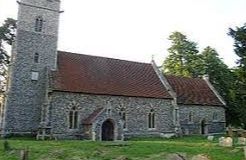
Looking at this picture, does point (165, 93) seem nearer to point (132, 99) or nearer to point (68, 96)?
point (132, 99)

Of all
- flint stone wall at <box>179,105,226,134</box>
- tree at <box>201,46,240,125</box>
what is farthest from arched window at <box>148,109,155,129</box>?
tree at <box>201,46,240,125</box>

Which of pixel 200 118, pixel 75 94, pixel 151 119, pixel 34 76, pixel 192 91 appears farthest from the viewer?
pixel 192 91

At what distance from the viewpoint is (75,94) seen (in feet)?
108

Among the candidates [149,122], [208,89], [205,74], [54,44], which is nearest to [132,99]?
[149,122]

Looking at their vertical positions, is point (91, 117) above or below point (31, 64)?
below

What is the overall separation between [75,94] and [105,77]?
4.65 metres

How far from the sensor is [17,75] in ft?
107

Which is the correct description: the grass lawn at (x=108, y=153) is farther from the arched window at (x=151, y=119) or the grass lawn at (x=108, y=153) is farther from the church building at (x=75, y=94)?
the arched window at (x=151, y=119)

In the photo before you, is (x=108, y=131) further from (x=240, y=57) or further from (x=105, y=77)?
(x=240, y=57)

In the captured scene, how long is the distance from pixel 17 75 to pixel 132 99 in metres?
11.6

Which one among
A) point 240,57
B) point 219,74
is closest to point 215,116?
point 219,74

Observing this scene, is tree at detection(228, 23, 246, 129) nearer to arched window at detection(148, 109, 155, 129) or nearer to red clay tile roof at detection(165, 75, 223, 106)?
arched window at detection(148, 109, 155, 129)

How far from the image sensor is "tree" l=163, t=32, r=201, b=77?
53.7 metres

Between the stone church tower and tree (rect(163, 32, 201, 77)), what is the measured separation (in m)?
24.4
